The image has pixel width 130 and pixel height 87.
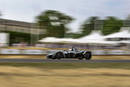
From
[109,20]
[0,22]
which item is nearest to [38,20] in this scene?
[0,22]

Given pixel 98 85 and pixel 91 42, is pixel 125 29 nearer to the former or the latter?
pixel 91 42

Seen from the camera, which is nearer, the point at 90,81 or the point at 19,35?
the point at 90,81

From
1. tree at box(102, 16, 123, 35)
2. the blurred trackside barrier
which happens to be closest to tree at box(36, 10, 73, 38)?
tree at box(102, 16, 123, 35)

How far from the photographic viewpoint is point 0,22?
217ft

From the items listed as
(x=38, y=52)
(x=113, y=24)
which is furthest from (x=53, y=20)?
(x=38, y=52)

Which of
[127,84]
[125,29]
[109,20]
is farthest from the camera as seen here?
[109,20]

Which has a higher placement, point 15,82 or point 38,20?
point 38,20

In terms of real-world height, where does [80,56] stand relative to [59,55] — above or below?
below

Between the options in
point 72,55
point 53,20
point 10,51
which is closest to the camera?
point 72,55

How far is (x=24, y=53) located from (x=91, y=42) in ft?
39.1

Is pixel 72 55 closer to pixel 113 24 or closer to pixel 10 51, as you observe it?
pixel 10 51

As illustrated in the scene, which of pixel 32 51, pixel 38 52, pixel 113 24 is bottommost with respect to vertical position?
pixel 38 52

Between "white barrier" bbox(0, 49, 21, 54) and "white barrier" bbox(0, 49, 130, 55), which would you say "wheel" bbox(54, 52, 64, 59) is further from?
"white barrier" bbox(0, 49, 21, 54)

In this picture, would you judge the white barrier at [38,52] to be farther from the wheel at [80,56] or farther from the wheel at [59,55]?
the wheel at [80,56]
